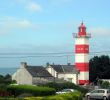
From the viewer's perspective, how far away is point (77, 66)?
363ft

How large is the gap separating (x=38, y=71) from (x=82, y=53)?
10.6m

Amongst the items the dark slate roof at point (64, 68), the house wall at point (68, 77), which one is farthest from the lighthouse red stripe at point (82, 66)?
the house wall at point (68, 77)

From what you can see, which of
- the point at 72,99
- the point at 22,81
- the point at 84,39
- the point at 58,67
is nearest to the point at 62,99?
the point at 72,99

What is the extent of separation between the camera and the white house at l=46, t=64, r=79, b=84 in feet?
371

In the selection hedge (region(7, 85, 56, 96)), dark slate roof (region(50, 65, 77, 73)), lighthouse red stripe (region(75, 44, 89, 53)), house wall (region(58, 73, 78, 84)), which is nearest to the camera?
hedge (region(7, 85, 56, 96))

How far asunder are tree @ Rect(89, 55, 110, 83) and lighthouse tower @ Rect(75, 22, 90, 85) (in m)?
9.35

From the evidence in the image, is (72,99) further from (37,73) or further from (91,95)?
(37,73)

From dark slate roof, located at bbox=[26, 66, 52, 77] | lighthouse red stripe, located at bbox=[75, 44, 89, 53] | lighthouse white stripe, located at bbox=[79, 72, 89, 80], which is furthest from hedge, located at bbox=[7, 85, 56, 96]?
lighthouse white stripe, located at bbox=[79, 72, 89, 80]

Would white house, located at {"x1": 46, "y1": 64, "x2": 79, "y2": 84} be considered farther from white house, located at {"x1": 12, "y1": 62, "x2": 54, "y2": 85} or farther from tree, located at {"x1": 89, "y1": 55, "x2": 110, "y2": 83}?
white house, located at {"x1": 12, "y1": 62, "x2": 54, "y2": 85}

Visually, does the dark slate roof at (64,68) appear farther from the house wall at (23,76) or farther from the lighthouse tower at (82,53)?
the house wall at (23,76)

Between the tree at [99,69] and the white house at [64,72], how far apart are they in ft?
19.1

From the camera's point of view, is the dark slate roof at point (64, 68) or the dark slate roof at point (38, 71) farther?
the dark slate roof at point (64, 68)

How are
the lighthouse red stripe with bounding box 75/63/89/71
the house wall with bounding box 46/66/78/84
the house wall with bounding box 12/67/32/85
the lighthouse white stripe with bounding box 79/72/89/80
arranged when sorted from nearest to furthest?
the house wall with bounding box 12/67/32/85
the lighthouse red stripe with bounding box 75/63/89/71
the lighthouse white stripe with bounding box 79/72/89/80
the house wall with bounding box 46/66/78/84

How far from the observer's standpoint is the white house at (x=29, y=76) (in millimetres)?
97225
